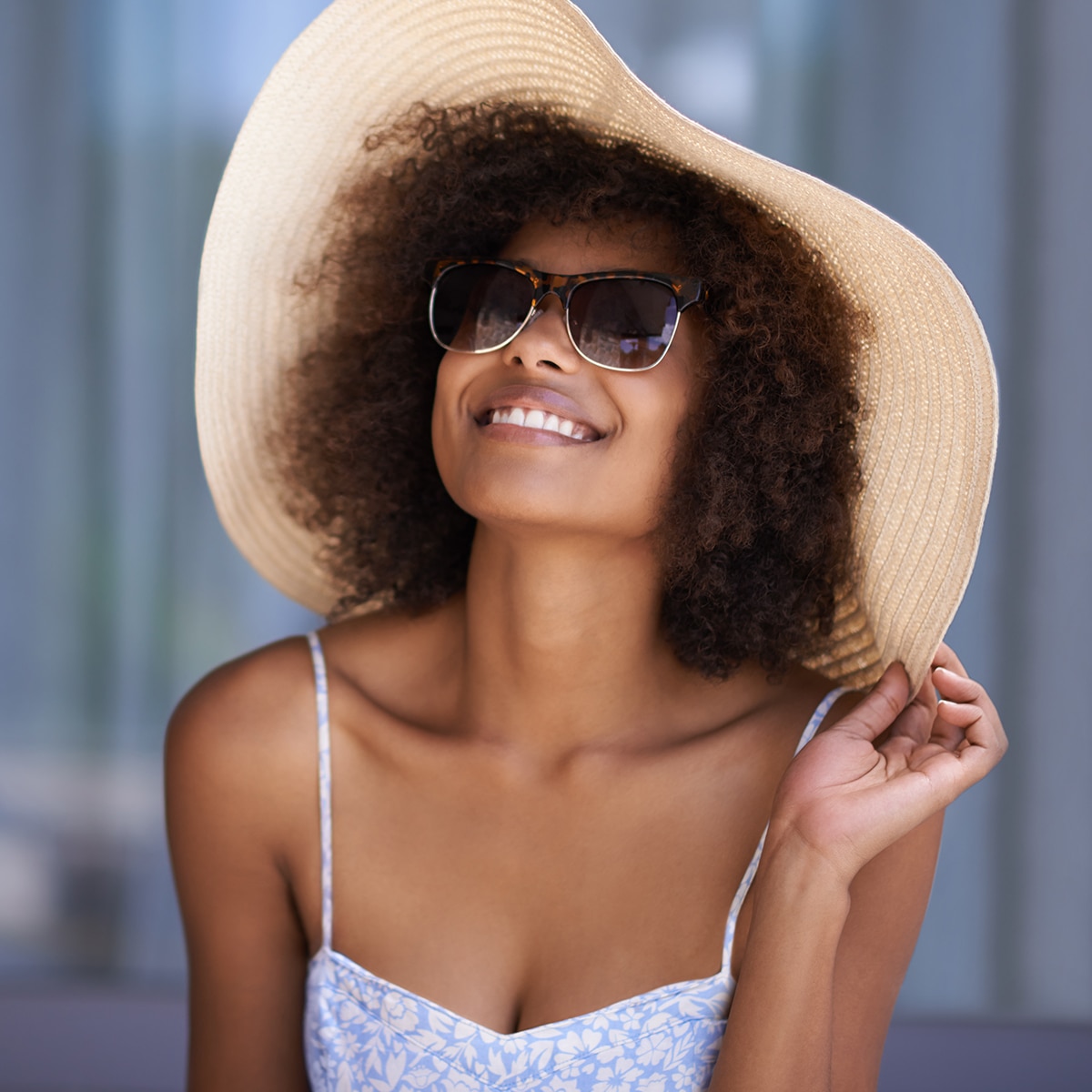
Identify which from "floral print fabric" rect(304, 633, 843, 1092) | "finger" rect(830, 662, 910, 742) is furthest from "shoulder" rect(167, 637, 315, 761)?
"finger" rect(830, 662, 910, 742)

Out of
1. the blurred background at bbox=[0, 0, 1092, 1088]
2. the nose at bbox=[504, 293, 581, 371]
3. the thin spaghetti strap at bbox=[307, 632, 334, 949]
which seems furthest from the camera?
the blurred background at bbox=[0, 0, 1092, 1088]

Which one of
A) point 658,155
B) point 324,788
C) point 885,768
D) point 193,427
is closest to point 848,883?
point 885,768

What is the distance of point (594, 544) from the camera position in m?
1.46

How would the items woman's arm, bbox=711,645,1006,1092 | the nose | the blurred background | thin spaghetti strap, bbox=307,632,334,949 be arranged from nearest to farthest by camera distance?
1. woman's arm, bbox=711,645,1006,1092
2. the nose
3. thin spaghetti strap, bbox=307,632,334,949
4. the blurred background

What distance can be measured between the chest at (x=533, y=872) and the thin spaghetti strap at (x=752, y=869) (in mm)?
14

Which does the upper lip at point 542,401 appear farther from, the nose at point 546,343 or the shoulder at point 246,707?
the shoulder at point 246,707

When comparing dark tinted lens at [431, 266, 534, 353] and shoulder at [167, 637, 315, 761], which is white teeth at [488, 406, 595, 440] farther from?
shoulder at [167, 637, 315, 761]

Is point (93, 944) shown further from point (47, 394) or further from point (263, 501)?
point (263, 501)

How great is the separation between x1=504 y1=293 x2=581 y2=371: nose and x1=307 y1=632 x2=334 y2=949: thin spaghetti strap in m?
0.52

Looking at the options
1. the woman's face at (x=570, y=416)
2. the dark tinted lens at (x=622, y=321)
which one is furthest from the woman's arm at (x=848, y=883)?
the dark tinted lens at (x=622, y=321)

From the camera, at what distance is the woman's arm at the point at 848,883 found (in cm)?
127

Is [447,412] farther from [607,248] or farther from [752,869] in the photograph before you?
[752,869]

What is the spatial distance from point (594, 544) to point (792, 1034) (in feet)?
1.97

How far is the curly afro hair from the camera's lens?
1.46 meters
